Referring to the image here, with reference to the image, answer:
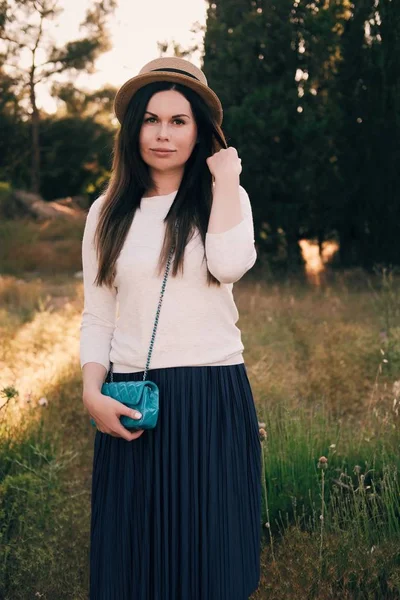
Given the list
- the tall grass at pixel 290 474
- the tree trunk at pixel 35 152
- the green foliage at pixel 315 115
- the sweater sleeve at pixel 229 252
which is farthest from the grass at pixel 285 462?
the tree trunk at pixel 35 152

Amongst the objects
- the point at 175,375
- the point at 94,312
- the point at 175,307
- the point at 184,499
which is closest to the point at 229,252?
the point at 175,307

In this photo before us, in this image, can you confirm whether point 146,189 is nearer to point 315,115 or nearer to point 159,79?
point 159,79

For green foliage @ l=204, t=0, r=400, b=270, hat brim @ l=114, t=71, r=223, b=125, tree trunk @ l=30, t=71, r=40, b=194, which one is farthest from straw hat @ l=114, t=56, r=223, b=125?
tree trunk @ l=30, t=71, r=40, b=194

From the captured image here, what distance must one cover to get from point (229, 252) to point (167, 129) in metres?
0.43

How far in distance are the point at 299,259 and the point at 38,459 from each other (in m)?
7.85

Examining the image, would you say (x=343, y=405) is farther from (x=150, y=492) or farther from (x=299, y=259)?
(x=299, y=259)

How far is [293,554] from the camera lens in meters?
2.72

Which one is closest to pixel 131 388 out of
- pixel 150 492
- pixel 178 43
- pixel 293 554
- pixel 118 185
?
pixel 150 492

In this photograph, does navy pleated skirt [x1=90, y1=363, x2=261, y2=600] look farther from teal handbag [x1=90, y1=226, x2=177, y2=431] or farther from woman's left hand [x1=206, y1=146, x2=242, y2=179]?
woman's left hand [x1=206, y1=146, x2=242, y2=179]

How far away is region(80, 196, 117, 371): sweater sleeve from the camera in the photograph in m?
2.12

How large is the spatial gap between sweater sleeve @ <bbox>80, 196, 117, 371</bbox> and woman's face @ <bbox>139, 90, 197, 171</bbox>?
25cm

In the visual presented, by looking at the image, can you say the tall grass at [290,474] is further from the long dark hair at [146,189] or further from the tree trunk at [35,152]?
the tree trunk at [35,152]

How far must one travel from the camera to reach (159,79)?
211 centimetres

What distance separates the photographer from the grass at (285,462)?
268 centimetres
